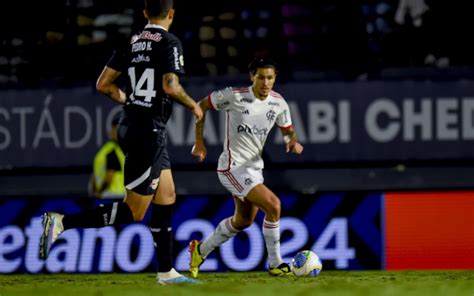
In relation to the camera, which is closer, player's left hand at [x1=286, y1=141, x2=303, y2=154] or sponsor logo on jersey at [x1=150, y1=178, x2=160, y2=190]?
sponsor logo on jersey at [x1=150, y1=178, x2=160, y2=190]

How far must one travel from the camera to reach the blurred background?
10984 millimetres

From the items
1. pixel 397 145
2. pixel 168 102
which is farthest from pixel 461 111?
pixel 168 102

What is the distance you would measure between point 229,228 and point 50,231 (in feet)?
6.21

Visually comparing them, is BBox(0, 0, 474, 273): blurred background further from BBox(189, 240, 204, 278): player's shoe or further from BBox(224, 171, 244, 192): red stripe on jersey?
BBox(224, 171, 244, 192): red stripe on jersey

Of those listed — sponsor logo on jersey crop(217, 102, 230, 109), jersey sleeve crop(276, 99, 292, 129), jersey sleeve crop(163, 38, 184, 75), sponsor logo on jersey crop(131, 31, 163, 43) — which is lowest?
jersey sleeve crop(276, 99, 292, 129)

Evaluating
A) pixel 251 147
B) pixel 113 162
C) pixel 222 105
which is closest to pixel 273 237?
pixel 251 147

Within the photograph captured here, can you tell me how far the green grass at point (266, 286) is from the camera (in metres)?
7.43

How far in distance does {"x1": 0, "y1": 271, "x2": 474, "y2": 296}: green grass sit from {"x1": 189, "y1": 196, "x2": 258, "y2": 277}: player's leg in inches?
17.5

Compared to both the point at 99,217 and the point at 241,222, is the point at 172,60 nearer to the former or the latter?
the point at 99,217

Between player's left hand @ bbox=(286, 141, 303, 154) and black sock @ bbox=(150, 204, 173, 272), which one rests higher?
player's left hand @ bbox=(286, 141, 303, 154)

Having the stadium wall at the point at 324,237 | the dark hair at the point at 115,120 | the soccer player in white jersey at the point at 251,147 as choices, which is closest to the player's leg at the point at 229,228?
the soccer player in white jersey at the point at 251,147

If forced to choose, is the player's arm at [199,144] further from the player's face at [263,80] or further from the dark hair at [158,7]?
the dark hair at [158,7]

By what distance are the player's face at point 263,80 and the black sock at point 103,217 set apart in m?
1.87

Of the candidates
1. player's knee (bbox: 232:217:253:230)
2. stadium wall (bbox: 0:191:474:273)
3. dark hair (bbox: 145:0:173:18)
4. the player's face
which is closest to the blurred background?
stadium wall (bbox: 0:191:474:273)
